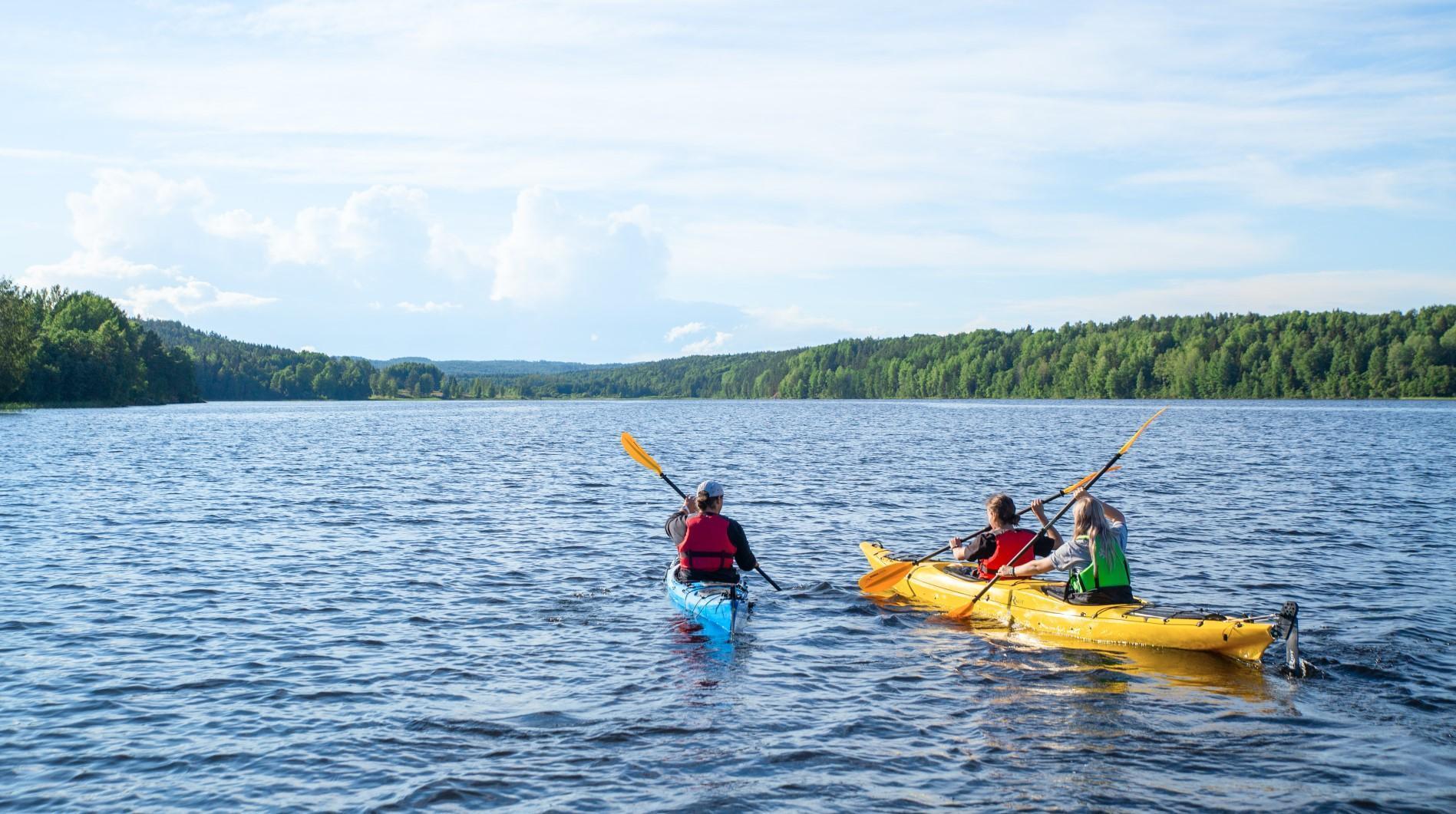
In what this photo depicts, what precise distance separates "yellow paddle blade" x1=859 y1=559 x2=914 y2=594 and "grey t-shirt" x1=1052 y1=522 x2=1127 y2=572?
2.64 meters

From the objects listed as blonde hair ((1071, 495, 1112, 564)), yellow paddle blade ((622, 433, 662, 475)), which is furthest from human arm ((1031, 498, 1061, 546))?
yellow paddle blade ((622, 433, 662, 475))

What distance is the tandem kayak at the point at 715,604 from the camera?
1363 centimetres

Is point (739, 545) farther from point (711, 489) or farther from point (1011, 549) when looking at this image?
point (1011, 549)

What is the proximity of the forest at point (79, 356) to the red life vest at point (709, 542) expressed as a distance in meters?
87.2

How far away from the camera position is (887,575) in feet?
53.3

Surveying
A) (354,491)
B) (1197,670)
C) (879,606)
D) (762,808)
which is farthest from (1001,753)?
(354,491)

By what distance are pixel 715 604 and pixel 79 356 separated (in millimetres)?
104259

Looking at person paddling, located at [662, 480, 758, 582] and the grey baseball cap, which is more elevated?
the grey baseball cap

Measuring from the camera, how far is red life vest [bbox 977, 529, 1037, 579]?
14.9 meters

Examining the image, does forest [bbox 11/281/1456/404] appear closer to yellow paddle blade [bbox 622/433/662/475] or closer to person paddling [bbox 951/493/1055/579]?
yellow paddle blade [bbox 622/433/662/475]

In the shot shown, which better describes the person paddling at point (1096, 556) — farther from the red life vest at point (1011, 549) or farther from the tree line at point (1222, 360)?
the tree line at point (1222, 360)

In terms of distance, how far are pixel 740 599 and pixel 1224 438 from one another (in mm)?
50249

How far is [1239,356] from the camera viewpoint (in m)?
141

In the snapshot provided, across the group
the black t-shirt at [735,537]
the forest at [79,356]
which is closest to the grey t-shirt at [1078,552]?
the black t-shirt at [735,537]
